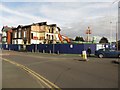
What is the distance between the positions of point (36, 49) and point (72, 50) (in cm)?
1359

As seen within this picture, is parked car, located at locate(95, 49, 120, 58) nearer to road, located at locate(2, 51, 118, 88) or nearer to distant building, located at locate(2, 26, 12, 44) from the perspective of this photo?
road, located at locate(2, 51, 118, 88)

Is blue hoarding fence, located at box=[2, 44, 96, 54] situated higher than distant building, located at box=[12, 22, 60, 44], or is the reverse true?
distant building, located at box=[12, 22, 60, 44]

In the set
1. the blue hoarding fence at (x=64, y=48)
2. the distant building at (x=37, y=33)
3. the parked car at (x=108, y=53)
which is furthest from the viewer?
the distant building at (x=37, y=33)

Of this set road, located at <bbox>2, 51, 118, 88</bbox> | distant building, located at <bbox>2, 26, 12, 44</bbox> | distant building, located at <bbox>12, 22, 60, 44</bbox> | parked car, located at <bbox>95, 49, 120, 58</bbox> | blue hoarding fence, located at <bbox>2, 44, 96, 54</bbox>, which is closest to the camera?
road, located at <bbox>2, 51, 118, 88</bbox>

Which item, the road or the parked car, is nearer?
the road

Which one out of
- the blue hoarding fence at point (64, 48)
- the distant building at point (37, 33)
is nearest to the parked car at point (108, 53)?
the blue hoarding fence at point (64, 48)

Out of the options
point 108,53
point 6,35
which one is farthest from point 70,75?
point 6,35

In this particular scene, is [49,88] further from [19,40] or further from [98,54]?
[19,40]

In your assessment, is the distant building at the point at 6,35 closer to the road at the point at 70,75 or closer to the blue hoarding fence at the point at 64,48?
the blue hoarding fence at the point at 64,48

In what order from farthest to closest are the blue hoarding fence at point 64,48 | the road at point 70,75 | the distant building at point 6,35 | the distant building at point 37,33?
the distant building at point 6,35
the distant building at point 37,33
the blue hoarding fence at point 64,48
the road at point 70,75

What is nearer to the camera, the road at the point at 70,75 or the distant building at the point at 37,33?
the road at the point at 70,75

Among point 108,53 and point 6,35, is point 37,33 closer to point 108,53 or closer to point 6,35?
point 6,35

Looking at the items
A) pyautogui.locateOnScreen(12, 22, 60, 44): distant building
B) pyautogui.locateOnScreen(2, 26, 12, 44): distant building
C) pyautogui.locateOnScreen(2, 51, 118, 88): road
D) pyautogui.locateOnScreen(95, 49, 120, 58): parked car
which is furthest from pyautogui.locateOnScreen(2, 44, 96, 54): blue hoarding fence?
pyautogui.locateOnScreen(2, 26, 12, 44): distant building

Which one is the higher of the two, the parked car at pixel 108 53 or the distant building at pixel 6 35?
the distant building at pixel 6 35
